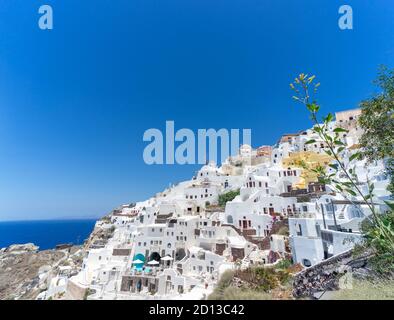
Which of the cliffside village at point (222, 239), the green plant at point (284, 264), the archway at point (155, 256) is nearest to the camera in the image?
the green plant at point (284, 264)

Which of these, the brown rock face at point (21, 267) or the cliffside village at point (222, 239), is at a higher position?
the cliffside village at point (222, 239)

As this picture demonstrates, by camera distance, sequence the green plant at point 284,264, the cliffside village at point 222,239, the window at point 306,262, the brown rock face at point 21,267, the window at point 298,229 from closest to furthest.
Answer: the window at point 306,262, the green plant at point 284,264, the cliffside village at point 222,239, the window at point 298,229, the brown rock face at point 21,267

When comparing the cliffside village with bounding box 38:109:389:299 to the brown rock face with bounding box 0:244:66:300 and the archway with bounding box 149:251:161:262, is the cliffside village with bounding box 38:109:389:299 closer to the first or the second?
the archway with bounding box 149:251:161:262

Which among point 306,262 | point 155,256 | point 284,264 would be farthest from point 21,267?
point 306,262

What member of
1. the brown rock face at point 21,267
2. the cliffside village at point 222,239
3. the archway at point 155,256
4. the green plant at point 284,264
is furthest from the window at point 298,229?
the brown rock face at point 21,267

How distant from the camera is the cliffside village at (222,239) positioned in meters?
13.2

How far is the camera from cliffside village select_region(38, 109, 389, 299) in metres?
13.2

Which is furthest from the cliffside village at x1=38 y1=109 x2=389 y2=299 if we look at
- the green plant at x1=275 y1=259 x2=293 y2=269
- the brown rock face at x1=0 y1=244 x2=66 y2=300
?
the brown rock face at x1=0 y1=244 x2=66 y2=300

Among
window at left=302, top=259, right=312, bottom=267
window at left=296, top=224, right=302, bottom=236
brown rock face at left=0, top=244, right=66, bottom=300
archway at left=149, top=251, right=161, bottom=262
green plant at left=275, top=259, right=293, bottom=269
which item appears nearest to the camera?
window at left=302, top=259, right=312, bottom=267

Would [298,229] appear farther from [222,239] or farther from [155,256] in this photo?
[155,256]

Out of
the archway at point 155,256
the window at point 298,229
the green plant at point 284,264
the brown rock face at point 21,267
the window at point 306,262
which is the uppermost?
the window at point 298,229

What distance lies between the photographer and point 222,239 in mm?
19422

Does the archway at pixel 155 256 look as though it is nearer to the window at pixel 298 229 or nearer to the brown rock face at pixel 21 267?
the window at pixel 298 229
